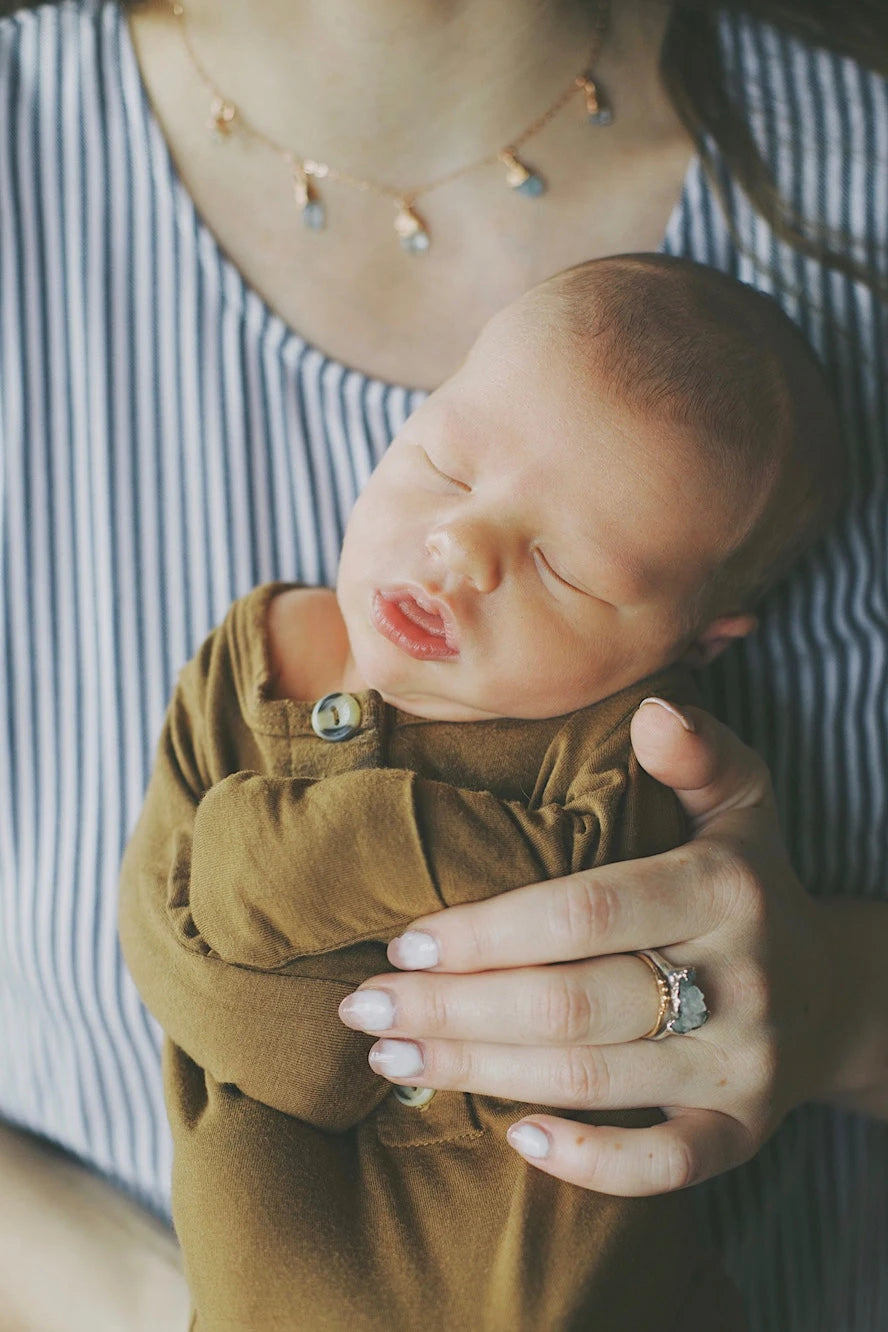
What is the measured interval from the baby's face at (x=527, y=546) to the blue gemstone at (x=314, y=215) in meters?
0.41

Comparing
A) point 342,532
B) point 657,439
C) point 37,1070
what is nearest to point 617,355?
point 657,439

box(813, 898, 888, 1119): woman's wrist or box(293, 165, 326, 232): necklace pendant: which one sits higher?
box(293, 165, 326, 232): necklace pendant

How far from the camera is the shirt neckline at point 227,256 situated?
1.23 metres

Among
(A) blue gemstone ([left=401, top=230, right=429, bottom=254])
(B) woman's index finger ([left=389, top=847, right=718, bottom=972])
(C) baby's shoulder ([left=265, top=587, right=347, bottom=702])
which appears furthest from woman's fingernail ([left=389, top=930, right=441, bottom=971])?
(A) blue gemstone ([left=401, top=230, right=429, bottom=254])

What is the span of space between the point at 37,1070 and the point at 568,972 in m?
0.75

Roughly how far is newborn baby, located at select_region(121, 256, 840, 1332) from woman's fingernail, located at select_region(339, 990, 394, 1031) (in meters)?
0.02

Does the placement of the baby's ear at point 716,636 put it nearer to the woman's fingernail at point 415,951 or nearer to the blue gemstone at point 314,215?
the woman's fingernail at point 415,951

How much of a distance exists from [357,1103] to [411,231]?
92 cm

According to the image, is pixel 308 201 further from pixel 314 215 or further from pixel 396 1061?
pixel 396 1061

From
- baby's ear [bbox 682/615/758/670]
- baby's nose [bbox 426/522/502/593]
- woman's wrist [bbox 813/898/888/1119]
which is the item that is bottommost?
woman's wrist [bbox 813/898/888/1119]

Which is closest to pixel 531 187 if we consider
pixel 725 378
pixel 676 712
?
pixel 725 378

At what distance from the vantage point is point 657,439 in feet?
3.11

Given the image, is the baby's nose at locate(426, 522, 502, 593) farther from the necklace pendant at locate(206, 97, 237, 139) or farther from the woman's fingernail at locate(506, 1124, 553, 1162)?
the necklace pendant at locate(206, 97, 237, 139)

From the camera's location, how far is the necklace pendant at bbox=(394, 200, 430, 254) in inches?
50.9
